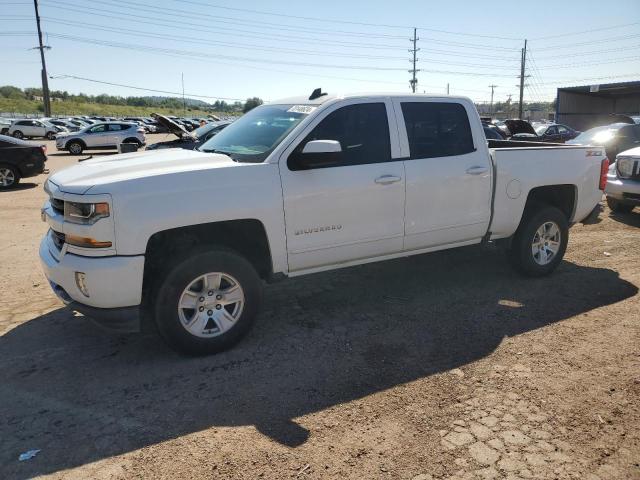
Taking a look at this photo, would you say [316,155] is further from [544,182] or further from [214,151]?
[544,182]

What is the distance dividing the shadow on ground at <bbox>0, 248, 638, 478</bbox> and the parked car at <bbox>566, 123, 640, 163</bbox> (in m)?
9.03

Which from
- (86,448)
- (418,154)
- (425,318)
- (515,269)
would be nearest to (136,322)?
(86,448)

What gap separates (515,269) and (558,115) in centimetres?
3353

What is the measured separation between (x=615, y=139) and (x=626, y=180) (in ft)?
18.4

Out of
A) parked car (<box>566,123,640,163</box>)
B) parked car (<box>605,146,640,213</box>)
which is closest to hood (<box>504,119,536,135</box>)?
parked car (<box>566,123,640,163</box>)

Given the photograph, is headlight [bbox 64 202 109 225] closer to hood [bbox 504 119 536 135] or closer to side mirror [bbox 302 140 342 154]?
side mirror [bbox 302 140 342 154]

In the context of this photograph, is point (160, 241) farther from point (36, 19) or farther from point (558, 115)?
point (36, 19)

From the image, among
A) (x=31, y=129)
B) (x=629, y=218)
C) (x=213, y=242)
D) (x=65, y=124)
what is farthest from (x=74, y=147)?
(x=213, y=242)

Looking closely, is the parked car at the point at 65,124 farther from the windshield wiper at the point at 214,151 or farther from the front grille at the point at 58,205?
the front grille at the point at 58,205

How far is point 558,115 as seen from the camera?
1383 inches

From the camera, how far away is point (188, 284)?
12.5 feet

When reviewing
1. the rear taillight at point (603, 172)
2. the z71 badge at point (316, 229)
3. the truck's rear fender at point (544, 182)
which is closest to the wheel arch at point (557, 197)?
the truck's rear fender at point (544, 182)

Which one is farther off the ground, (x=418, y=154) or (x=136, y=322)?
(x=418, y=154)

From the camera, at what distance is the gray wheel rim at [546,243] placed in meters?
5.83
